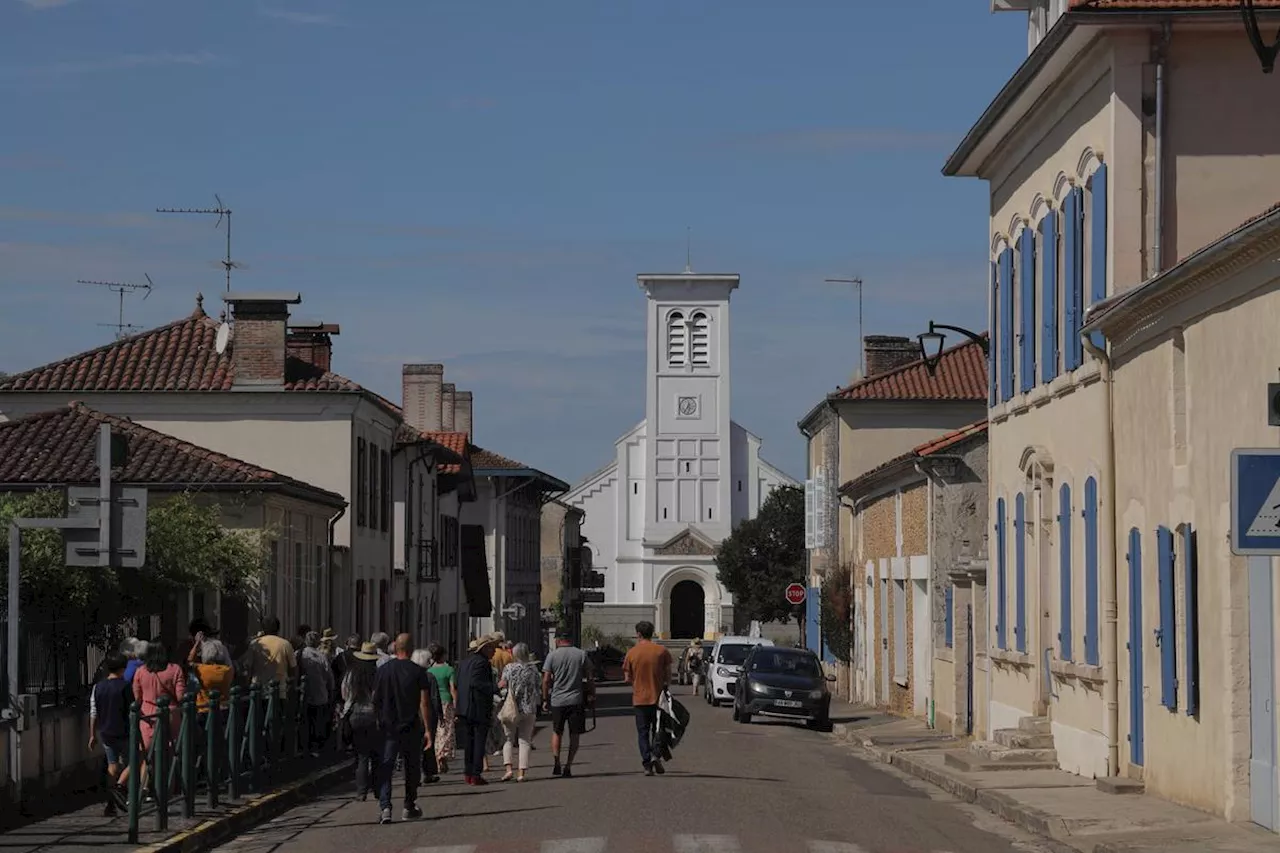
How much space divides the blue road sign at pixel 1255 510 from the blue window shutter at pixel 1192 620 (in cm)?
697

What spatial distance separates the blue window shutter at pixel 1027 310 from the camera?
24688mm

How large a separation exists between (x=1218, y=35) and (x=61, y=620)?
504 inches

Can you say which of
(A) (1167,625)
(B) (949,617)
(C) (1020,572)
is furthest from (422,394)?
(A) (1167,625)

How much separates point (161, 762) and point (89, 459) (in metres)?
14.5

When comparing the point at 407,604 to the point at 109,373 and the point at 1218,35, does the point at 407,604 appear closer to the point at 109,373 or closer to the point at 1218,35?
the point at 109,373

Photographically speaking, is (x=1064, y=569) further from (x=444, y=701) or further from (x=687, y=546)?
(x=687, y=546)

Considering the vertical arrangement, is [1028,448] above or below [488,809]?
above

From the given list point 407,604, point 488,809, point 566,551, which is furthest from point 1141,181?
point 566,551

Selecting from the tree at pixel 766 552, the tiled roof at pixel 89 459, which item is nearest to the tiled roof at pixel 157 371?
Result: the tiled roof at pixel 89 459

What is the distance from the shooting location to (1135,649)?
19.3 m

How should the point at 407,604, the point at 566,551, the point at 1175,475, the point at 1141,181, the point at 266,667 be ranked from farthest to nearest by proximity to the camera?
1. the point at 566,551
2. the point at 407,604
3. the point at 266,667
4. the point at 1141,181
5. the point at 1175,475

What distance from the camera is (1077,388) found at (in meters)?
21.8

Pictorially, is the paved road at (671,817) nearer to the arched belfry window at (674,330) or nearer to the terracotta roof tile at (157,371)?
the terracotta roof tile at (157,371)

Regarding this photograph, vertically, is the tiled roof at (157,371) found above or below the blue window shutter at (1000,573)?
above
